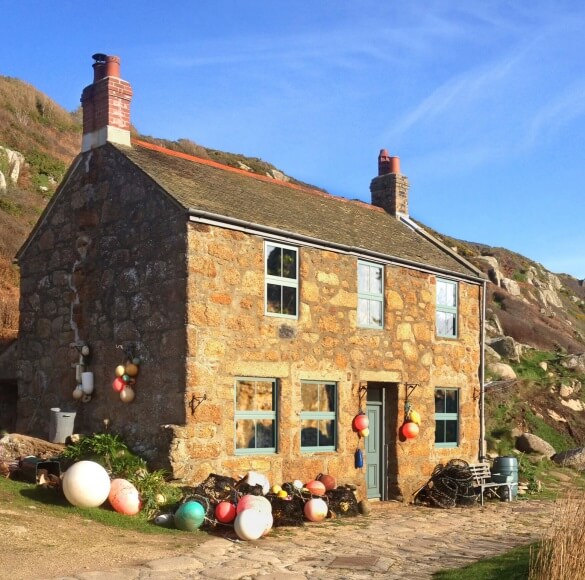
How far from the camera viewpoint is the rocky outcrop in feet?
103

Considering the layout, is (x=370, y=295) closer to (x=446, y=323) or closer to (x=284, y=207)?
(x=284, y=207)

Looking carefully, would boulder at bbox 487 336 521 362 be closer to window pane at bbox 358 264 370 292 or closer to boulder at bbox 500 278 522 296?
window pane at bbox 358 264 370 292

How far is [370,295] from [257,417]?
3.65 m

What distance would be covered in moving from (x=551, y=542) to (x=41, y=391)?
32.2 feet

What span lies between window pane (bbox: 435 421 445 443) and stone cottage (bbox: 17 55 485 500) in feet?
0.58

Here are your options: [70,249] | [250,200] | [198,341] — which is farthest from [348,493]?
[70,249]

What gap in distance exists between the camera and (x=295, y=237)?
13.8 meters

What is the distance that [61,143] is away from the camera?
130 feet

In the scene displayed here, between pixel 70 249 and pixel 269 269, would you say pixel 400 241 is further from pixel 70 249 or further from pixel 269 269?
pixel 70 249

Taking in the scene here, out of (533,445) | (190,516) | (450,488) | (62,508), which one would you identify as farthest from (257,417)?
(533,445)

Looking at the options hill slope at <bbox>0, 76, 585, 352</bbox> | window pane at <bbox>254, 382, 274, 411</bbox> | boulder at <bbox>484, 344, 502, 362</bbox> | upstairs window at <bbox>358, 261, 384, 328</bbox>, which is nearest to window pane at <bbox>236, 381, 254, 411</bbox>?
window pane at <bbox>254, 382, 274, 411</bbox>

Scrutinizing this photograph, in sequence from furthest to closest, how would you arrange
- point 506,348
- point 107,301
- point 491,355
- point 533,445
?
1. point 506,348
2. point 491,355
3. point 533,445
4. point 107,301

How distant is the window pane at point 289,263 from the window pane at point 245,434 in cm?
257

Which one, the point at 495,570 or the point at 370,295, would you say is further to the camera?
the point at 370,295
